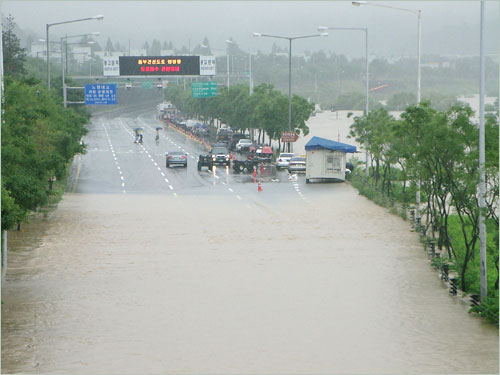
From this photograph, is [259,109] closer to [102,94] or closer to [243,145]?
[243,145]

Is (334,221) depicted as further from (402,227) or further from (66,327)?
(66,327)

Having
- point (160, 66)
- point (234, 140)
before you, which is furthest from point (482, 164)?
point (234, 140)

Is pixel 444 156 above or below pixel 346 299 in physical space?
above

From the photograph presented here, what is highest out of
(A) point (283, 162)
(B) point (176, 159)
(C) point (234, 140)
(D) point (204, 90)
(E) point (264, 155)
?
(D) point (204, 90)

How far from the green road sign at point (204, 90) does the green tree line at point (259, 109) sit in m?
2.95

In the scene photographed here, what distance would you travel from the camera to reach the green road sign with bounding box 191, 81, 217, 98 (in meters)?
90.2

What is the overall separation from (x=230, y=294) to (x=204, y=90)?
6585 cm

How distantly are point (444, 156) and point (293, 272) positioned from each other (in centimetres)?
562

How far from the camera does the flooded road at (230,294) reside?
1969 cm

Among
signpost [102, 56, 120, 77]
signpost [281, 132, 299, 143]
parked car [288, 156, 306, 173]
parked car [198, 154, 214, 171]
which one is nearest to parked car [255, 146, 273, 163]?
signpost [281, 132, 299, 143]

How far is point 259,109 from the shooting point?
79000 millimetres

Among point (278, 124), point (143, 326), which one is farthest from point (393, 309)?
point (278, 124)

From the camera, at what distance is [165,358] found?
63.7ft

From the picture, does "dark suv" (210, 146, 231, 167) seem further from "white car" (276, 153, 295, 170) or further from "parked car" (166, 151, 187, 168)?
"white car" (276, 153, 295, 170)
